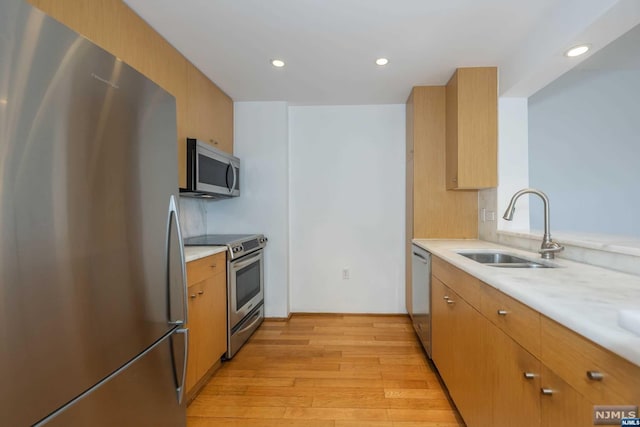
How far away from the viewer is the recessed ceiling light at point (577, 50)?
67.1 inches

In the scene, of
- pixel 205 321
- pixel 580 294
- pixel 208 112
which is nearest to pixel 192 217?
pixel 208 112

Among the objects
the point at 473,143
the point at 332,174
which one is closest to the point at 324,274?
the point at 332,174

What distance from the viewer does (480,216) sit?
277 cm

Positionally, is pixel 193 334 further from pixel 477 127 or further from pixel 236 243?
pixel 477 127

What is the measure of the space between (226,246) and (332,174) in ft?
5.06

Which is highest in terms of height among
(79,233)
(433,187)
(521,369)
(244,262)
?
(433,187)

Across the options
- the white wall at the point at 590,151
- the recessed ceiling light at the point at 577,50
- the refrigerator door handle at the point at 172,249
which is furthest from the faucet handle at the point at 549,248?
the refrigerator door handle at the point at 172,249

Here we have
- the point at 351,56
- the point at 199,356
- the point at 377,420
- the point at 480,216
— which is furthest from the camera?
the point at 480,216

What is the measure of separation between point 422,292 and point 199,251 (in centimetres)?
174

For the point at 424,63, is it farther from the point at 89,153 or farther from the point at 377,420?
the point at 377,420

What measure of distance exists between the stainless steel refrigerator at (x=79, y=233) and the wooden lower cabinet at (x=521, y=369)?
1.35m

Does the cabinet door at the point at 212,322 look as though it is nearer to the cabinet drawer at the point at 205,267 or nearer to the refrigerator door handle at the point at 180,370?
the cabinet drawer at the point at 205,267

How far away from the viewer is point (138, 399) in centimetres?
111

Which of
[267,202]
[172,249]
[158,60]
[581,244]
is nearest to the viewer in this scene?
[172,249]
